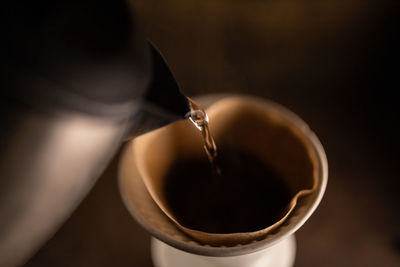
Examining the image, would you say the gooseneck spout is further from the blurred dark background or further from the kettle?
the blurred dark background

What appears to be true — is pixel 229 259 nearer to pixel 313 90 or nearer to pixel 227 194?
pixel 227 194

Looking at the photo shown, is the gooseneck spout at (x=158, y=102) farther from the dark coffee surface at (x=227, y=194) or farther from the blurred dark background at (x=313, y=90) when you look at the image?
the blurred dark background at (x=313, y=90)

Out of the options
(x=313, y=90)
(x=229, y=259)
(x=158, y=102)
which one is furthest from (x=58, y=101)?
(x=313, y=90)

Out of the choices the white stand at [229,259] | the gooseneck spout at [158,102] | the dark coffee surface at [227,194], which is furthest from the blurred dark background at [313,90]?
the gooseneck spout at [158,102]

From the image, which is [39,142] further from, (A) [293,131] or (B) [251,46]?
(B) [251,46]

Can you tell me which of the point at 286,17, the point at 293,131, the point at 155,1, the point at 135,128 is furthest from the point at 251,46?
the point at 135,128
